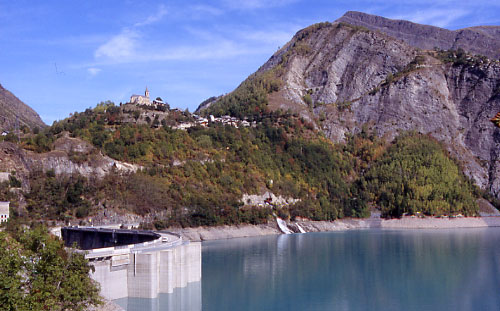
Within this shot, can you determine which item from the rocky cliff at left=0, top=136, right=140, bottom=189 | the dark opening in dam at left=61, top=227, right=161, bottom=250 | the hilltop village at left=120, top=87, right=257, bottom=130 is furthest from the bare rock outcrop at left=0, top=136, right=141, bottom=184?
the hilltop village at left=120, top=87, right=257, bottom=130

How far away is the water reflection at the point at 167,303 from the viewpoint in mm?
45431

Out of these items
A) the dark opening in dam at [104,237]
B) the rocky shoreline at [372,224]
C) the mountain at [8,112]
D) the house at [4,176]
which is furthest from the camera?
the mountain at [8,112]

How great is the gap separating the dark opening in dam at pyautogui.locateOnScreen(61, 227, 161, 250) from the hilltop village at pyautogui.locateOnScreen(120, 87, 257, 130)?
62193mm

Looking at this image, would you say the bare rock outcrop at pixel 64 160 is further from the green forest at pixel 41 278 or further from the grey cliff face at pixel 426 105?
the grey cliff face at pixel 426 105

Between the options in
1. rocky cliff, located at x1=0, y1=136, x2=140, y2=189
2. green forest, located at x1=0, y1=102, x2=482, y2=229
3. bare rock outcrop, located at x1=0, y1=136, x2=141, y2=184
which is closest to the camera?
rocky cliff, located at x1=0, y1=136, x2=140, y2=189

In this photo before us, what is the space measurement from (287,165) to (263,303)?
98.2 m

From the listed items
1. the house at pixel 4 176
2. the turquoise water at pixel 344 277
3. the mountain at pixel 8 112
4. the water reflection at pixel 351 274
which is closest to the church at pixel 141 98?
the mountain at pixel 8 112

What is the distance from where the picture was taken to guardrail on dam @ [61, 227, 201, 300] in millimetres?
45438

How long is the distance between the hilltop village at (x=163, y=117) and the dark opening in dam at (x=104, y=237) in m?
62.2

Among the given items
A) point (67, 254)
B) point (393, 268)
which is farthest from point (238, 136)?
point (67, 254)

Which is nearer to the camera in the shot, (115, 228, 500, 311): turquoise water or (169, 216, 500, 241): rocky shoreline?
(115, 228, 500, 311): turquoise water

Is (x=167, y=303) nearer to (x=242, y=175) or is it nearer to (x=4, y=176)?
(x=4, y=176)

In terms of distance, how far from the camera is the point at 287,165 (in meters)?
148

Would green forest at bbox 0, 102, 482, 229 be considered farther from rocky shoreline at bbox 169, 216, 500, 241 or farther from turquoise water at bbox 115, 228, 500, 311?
turquoise water at bbox 115, 228, 500, 311
